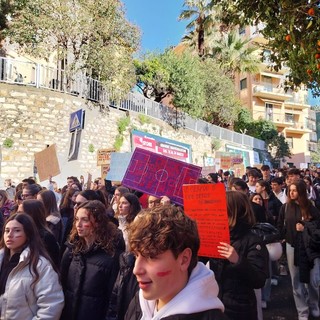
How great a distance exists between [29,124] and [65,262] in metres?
10.6

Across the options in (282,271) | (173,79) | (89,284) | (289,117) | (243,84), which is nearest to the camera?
(89,284)

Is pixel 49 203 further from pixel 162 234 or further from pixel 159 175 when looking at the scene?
pixel 162 234

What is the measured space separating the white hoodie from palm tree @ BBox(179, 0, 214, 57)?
27935mm

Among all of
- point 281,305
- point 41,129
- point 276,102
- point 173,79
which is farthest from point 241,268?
point 276,102

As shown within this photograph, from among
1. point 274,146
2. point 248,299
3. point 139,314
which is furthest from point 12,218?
point 274,146

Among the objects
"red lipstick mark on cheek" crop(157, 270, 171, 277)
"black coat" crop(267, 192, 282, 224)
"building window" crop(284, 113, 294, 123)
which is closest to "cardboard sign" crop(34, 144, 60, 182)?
"black coat" crop(267, 192, 282, 224)

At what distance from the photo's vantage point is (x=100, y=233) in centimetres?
305

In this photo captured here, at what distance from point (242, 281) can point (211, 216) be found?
578 mm

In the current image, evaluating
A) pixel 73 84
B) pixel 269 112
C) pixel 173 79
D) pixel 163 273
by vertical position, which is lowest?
pixel 163 273

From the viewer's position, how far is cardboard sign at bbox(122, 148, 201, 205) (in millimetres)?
4695

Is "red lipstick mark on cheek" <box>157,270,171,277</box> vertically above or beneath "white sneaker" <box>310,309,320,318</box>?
above

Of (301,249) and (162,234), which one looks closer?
→ (162,234)

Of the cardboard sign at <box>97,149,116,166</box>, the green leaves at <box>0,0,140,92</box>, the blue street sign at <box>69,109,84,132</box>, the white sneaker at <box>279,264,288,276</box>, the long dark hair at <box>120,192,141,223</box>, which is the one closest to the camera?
the long dark hair at <box>120,192,141,223</box>

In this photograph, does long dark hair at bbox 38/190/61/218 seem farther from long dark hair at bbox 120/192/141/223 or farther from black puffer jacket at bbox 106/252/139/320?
black puffer jacket at bbox 106/252/139/320
